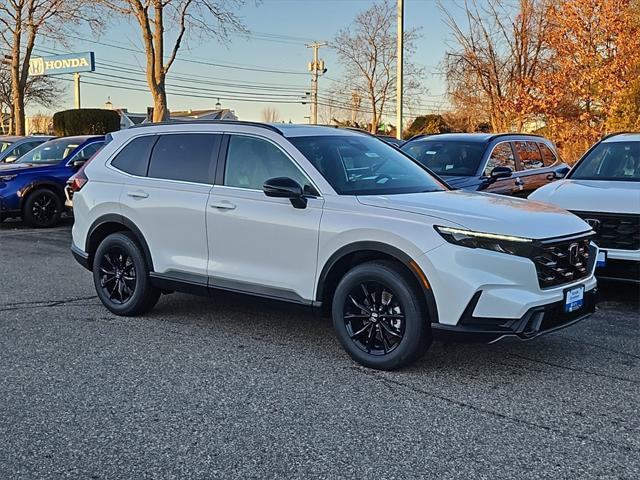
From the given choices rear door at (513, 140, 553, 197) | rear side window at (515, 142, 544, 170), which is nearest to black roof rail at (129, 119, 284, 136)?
rear door at (513, 140, 553, 197)

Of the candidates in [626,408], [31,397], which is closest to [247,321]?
[31,397]

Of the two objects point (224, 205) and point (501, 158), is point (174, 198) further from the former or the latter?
point (501, 158)

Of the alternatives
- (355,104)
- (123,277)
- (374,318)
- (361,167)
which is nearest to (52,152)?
(123,277)

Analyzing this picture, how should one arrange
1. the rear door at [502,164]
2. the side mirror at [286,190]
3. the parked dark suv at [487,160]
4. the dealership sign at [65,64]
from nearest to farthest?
the side mirror at [286,190]
the parked dark suv at [487,160]
the rear door at [502,164]
the dealership sign at [65,64]

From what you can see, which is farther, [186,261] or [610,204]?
[610,204]

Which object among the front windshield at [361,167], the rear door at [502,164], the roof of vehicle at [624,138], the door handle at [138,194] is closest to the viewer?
the front windshield at [361,167]

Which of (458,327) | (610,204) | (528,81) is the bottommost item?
(458,327)

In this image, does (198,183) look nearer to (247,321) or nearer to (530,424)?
(247,321)

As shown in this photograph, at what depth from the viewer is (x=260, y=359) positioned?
16.9ft

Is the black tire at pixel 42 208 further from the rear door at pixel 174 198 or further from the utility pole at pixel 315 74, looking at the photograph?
the utility pole at pixel 315 74

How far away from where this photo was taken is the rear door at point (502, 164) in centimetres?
930

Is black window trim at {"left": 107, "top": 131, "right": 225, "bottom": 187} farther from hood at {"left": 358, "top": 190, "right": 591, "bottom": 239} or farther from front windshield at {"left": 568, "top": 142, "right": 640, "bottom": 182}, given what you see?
front windshield at {"left": 568, "top": 142, "right": 640, "bottom": 182}

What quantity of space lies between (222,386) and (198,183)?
6.46ft

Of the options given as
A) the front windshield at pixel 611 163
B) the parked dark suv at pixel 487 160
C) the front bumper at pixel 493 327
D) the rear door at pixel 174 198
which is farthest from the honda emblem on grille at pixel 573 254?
the parked dark suv at pixel 487 160
